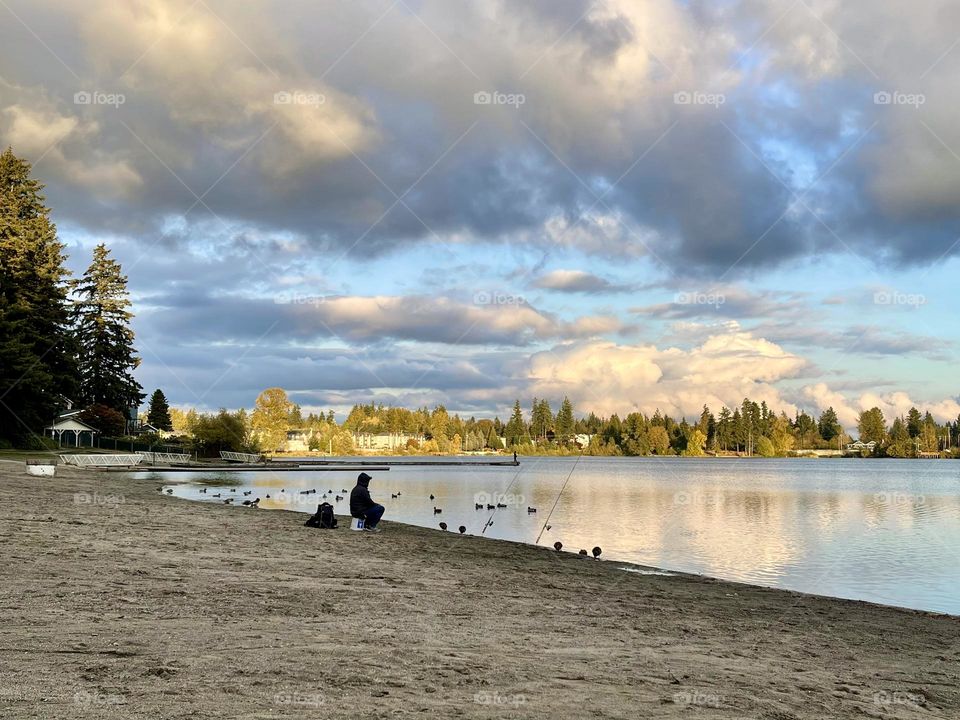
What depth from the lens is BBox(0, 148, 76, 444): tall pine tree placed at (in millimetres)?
56188

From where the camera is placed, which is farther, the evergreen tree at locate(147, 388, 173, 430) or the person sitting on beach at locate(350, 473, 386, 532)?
the evergreen tree at locate(147, 388, 173, 430)

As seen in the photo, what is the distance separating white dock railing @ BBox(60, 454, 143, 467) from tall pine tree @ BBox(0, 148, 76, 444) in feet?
20.6

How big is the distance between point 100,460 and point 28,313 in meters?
13.7

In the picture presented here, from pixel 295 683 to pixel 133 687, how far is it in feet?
4.40

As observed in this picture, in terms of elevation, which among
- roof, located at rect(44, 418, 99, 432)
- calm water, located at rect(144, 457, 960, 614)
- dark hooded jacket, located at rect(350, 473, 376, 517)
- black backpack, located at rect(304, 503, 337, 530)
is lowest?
calm water, located at rect(144, 457, 960, 614)

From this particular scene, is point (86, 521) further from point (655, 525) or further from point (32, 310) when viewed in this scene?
point (32, 310)

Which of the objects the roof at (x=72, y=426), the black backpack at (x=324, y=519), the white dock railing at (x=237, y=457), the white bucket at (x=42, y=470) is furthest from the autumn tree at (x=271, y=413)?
the black backpack at (x=324, y=519)

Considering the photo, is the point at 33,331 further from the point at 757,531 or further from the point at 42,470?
the point at 757,531

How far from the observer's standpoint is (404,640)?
30.4ft

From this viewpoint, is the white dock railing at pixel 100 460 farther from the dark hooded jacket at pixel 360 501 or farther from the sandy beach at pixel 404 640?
the sandy beach at pixel 404 640

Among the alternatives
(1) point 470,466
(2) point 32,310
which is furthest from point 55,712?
(1) point 470,466

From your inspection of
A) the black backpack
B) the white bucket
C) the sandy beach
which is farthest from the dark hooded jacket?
the white bucket

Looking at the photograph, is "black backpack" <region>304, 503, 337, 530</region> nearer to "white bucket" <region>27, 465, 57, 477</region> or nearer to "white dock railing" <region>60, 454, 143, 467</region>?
"white bucket" <region>27, 465, 57, 477</region>

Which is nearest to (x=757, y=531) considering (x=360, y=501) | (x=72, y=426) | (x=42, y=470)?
(x=360, y=501)
